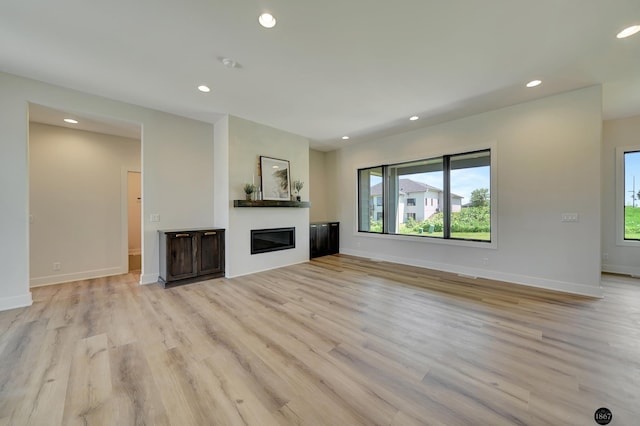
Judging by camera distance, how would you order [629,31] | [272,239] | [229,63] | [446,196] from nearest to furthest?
1. [629,31]
2. [229,63]
3. [446,196]
4. [272,239]

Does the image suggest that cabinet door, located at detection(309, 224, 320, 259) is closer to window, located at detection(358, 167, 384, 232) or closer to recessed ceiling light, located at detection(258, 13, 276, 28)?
window, located at detection(358, 167, 384, 232)

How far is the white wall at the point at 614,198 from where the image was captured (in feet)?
14.5

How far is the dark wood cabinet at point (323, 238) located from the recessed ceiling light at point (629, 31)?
214 inches

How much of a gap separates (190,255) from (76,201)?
2.40 metres

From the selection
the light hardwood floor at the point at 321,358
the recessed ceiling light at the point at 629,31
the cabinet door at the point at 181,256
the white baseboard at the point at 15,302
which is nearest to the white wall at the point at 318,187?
the cabinet door at the point at 181,256

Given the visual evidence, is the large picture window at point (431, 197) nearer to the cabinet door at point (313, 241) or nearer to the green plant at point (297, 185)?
the cabinet door at point (313, 241)

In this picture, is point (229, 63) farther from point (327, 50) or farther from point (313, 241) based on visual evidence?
point (313, 241)

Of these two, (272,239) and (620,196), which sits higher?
(620,196)

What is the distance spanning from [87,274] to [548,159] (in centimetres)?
816

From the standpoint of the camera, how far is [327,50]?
2627 millimetres

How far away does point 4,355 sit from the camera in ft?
6.80

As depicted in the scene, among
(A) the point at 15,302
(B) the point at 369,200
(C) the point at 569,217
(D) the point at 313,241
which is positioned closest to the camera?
(A) the point at 15,302

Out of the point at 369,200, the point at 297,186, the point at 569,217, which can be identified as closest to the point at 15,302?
the point at 297,186

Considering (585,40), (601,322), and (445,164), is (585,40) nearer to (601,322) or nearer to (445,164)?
(445,164)
